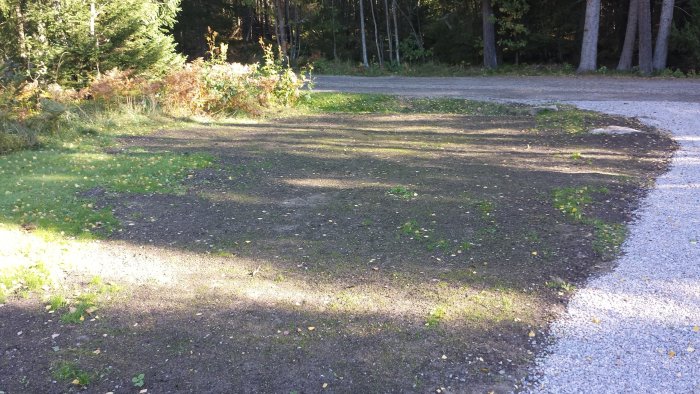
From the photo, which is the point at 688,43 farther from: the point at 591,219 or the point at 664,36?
the point at 591,219

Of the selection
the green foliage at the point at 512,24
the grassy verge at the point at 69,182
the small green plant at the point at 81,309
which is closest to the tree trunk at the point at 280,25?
the green foliage at the point at 512,24

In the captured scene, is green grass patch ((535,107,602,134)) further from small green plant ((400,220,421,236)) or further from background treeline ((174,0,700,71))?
background treeline ((174,0,700,71))

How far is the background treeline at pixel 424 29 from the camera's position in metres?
24.0

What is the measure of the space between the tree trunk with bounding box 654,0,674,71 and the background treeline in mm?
252

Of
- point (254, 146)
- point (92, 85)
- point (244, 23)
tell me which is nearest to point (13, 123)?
point (92, 85)

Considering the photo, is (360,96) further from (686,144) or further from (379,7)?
(379,7)

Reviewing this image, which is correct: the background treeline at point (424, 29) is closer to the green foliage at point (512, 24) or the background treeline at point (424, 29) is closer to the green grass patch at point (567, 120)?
the green foliage at point (512, 24)

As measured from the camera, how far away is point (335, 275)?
4953 mm

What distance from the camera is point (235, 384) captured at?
3473 mm

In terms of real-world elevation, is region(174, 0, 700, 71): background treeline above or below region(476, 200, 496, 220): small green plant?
above

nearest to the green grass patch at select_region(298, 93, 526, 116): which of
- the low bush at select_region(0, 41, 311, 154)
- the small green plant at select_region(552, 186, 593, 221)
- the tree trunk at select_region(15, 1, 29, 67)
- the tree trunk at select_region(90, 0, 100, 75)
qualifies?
the low bush at select_region(0, 41, 311, 154)

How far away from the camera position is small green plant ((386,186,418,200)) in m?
7.21

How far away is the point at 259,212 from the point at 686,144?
287 inches

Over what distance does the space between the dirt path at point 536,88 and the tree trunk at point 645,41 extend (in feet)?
5.31
